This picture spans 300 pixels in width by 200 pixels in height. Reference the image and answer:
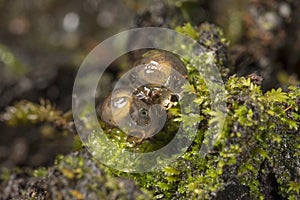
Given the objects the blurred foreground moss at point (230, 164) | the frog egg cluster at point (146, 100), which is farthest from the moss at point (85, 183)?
the frog egg cluster at point (146, 100)

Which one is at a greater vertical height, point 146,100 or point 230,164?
point 146,100

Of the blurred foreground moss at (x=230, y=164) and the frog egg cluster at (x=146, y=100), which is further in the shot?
the frog egg cluster at (x=146, y=100)

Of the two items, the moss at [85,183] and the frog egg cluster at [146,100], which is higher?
the frog egg cluster at [146,100]

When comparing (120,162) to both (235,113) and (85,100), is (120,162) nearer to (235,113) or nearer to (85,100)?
(235,113)

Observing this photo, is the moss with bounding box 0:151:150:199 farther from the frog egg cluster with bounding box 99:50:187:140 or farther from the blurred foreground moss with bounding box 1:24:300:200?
the frog egg cluster with bounding box 99:50:187:140

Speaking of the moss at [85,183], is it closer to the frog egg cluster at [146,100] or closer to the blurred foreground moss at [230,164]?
the blurred foreground moss at [230,164]

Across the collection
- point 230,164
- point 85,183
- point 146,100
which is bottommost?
point 85,183

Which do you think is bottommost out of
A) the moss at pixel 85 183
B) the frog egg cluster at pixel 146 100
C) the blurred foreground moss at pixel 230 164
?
the moss at pixel 85 183

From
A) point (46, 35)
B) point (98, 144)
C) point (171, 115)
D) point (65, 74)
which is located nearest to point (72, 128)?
point (98, 144)

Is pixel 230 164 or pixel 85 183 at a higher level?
pixel 230 164

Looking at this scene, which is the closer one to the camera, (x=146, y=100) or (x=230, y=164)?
(x=230, y=164)
